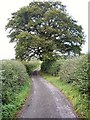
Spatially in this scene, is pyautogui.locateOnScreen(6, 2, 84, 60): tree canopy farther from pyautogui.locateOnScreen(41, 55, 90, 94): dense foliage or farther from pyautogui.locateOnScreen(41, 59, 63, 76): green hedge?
pyautogui.locateOnScreen(41, 55, 90, 94): dense foliage

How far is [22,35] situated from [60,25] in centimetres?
627

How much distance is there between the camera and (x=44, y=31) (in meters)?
38.2

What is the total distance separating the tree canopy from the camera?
1432 inches

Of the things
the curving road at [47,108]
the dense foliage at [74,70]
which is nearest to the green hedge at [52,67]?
the dense foliage at [74,70]

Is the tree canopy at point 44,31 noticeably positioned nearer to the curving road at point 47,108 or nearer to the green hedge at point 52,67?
the green hedge at point 52,67

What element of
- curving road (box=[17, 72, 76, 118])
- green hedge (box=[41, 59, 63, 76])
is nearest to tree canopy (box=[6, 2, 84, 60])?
green hedge (box=[41, 59, 63, 76])

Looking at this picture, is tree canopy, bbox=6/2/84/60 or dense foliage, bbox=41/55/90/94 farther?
tree canopy, bbox=6/2/84/60

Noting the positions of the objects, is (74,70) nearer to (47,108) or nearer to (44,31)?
(47,108)

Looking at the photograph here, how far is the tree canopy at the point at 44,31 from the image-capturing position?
36.4m

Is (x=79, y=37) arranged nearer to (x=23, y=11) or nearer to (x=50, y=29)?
(x=50, y=29)

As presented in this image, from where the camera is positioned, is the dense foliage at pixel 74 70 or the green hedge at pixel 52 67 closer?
the dense foliage at pixel 74 70

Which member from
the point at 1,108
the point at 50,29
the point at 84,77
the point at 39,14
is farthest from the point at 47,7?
the point at 1,108

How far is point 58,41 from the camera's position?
39.7m

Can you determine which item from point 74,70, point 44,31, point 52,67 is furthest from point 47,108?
point 44,31
